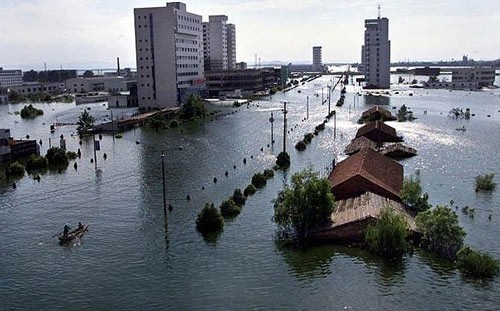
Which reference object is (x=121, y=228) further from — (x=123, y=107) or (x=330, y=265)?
(x=123, y=107)

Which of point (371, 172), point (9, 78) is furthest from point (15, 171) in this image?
point (9, 78)

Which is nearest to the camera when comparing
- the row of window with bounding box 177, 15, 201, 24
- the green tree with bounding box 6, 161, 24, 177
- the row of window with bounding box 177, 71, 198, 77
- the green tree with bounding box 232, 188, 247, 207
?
the green tree with bounding box 232, 188, 247, 207

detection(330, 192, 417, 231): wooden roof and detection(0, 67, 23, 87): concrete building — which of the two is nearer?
detection(330, 192, 417, 231): wooden roof

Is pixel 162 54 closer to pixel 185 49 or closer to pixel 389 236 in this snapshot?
pixel 185 49

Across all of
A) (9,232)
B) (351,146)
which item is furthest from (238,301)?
(351,146)

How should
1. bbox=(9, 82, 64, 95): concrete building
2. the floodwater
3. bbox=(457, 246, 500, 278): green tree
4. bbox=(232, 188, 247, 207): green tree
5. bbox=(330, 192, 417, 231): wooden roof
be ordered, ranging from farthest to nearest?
bbox=(9, 82, 64, 95): concrete building < bbox=(232, 188, 247, 207): green tree < bbox=(330, 192, 417, 231): wooden roof < bbox=(457, 246, 500, 278): green tree < the floodwater

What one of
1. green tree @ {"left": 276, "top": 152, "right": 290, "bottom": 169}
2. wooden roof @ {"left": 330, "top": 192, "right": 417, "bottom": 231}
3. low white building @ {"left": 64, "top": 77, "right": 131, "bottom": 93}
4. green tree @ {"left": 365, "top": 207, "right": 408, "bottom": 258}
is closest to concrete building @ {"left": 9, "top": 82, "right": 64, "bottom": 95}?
low white building @ {"left": 64, "top": 77, "right": 131, "bottom": 93}

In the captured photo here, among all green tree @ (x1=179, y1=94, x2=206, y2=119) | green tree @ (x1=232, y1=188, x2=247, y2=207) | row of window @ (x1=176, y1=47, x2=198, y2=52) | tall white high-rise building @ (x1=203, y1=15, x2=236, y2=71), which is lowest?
green tree @ (x1=232, y1=188, x2=247, y2=207)

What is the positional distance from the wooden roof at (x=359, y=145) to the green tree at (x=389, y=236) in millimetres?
24454

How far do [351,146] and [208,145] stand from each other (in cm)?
1401

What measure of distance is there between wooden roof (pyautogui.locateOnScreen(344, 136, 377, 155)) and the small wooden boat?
2633cm

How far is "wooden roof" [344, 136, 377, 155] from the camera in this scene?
47.4 metres

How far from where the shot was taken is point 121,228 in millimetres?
27641

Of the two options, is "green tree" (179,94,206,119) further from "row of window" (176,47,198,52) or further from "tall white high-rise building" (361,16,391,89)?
"tall white high-rise building" (361,16,391,89)
